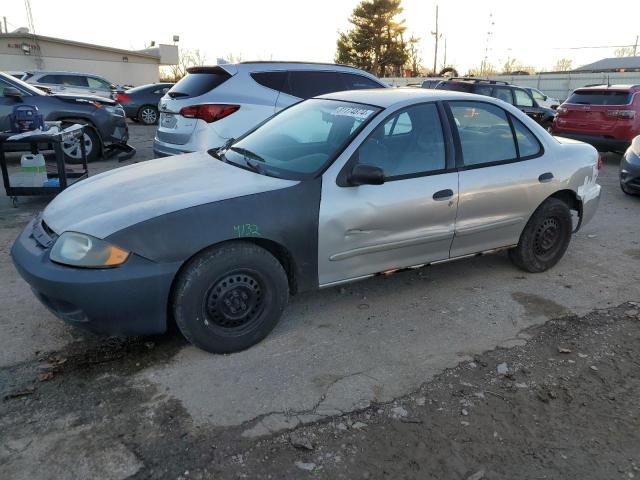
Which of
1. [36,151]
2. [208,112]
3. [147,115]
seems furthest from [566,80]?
[36,151]

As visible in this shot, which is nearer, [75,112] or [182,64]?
[75,112]

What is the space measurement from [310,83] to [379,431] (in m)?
5.39

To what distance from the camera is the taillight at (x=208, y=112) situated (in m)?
6.16

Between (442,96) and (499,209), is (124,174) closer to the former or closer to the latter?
(442,96)

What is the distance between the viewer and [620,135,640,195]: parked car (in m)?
7.38

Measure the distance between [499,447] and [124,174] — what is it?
3.05m

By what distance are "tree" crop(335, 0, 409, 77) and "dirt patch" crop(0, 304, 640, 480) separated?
147 feet

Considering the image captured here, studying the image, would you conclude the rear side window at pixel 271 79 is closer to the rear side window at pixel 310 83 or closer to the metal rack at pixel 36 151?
the rear side window at pixel 310 83

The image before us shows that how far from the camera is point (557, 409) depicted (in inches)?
110

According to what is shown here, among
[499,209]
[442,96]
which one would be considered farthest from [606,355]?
[442,96]

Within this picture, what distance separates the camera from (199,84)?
6.56m

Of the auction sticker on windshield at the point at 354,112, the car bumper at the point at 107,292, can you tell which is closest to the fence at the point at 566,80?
the auction sticker on windshield at the point at 354,112

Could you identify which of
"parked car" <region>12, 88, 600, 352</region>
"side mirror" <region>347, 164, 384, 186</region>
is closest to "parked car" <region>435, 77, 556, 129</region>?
"parked car" <region>12, 88, 600, 352</region>

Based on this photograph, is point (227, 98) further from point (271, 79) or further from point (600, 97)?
point (600, 97)
